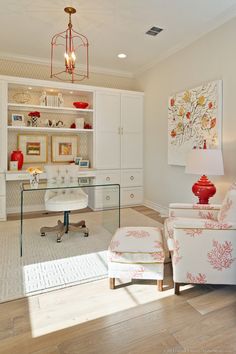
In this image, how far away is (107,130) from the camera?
15.6ft

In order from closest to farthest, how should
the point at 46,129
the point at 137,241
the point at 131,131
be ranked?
the point at 137,241 < the point at 46,129 < the point at 131,131

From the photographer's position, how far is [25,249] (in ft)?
9.27

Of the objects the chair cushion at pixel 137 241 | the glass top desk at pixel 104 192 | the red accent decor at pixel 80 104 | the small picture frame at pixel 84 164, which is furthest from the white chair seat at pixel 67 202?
the red accent decor at pixel 80 104

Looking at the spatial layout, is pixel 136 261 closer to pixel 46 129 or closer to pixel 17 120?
pixel 46 129

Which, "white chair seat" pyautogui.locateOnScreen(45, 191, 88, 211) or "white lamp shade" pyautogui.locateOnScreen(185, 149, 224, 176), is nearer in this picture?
"white lamp shade" pyautogui.locateOnScreen(185, 149, 224, 176)

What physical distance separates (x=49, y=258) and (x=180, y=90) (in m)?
3.11

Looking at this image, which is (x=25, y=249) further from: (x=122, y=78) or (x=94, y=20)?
(x=122, y=78)

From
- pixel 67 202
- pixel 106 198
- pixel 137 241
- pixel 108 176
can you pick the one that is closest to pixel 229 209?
pixel 137 241

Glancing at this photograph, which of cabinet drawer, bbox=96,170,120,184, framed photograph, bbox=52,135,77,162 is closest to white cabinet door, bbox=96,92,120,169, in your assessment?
cabinet drawer, bbox=96,170,120,184

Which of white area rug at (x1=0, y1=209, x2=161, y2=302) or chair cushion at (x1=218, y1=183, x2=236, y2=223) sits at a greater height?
chair cushion at (x1=218, y1=183, x2=236, y2=223)

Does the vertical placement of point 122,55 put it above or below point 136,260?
above

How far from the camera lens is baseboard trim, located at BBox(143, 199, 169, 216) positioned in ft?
14.5

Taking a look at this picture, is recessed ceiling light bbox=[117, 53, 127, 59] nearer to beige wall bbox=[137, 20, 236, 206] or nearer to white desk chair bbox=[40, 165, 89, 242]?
beige wall bbox=[137, 20, 236, 206]

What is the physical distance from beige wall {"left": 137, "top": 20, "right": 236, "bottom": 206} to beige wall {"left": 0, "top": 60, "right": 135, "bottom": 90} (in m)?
0.36
